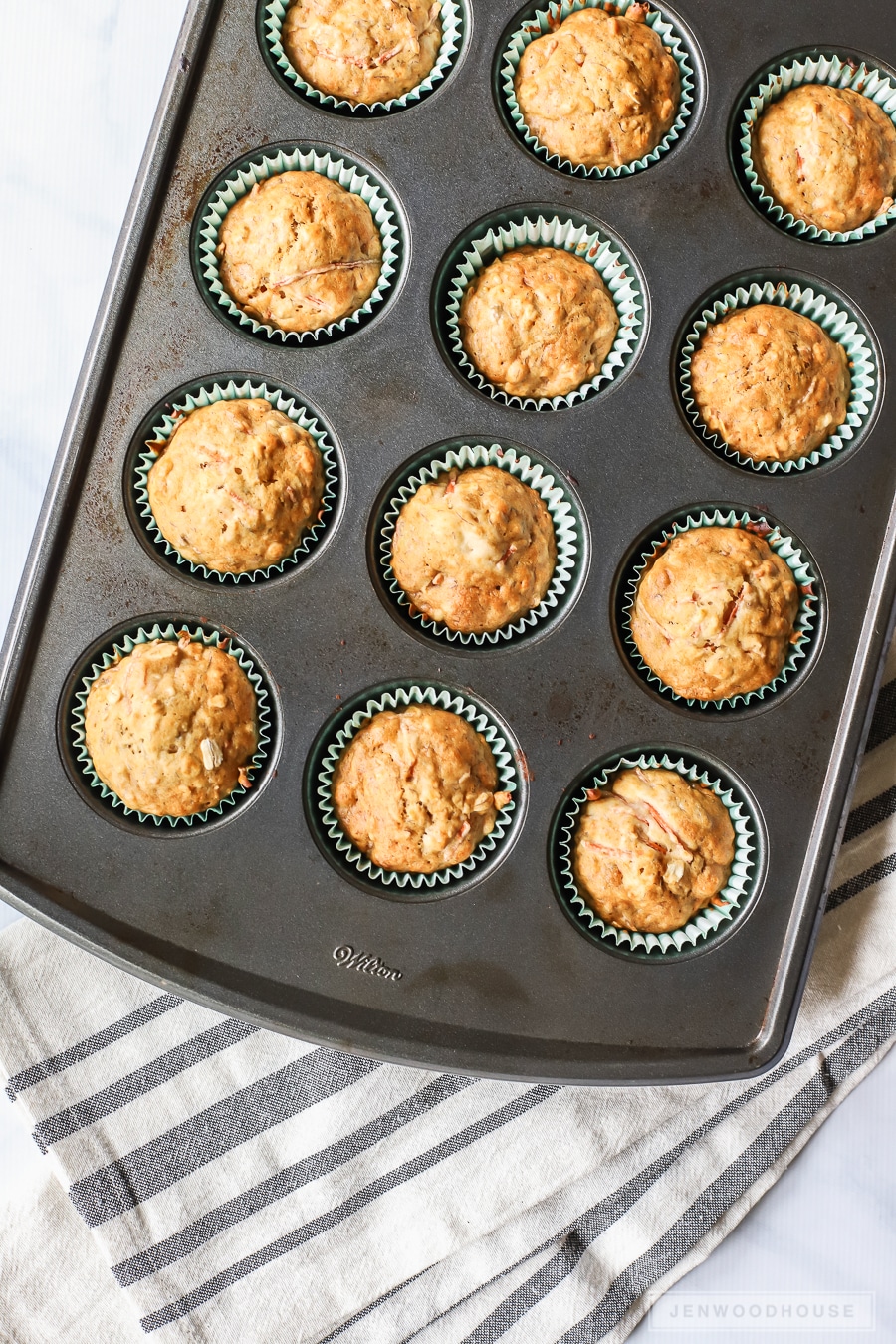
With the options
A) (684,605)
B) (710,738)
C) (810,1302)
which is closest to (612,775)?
(710,738)

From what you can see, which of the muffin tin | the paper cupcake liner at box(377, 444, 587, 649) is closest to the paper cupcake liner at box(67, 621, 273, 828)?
the muffin tin

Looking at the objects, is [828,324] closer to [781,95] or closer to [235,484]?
[781,95]

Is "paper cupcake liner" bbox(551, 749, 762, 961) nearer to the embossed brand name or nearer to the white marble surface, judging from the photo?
the embossed brand name

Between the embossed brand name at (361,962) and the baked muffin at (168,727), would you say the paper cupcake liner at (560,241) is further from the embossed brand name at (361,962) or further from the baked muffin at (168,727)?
the embossed brand name at (361,962)

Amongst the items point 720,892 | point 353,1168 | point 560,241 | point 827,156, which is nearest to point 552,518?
point 560,241

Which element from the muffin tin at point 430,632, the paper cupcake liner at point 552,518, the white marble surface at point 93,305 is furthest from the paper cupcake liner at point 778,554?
the white marble surface at point 93,305
